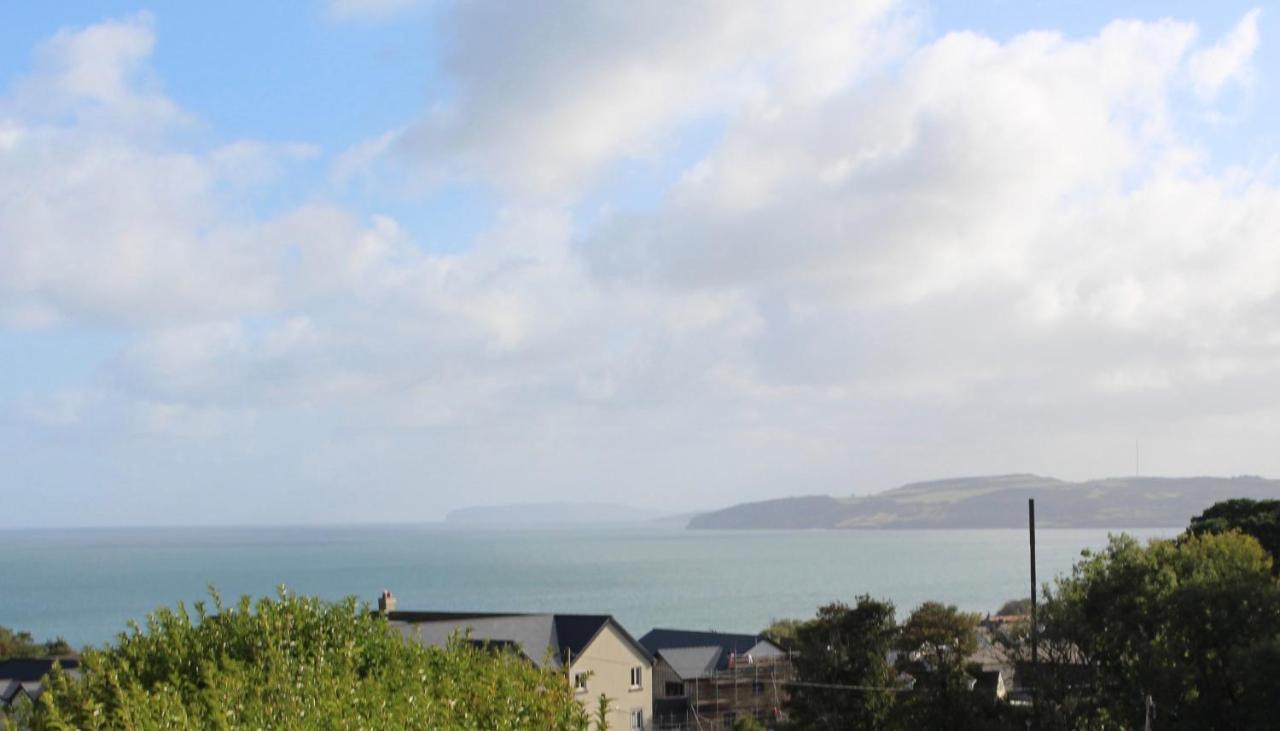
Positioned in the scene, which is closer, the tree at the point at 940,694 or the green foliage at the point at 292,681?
the green foliage at the point at 292,681

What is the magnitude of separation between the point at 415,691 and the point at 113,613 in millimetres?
195142

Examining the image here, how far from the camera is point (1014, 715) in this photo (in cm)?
4397

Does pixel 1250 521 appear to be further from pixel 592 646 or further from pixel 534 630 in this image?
pixel 534 630

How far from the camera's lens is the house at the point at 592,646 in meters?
59.4

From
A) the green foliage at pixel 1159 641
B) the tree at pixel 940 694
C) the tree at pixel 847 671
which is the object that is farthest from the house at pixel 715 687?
the green foliage at pixel 1159 641

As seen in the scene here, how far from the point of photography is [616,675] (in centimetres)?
6112

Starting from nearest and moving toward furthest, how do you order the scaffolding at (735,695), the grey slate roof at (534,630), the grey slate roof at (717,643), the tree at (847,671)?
the tree at (847,671)
the grey slate roof at (534,630)
the scaffolding at (735,695)
the grey slate roof at (717,643)

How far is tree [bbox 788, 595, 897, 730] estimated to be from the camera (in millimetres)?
45844

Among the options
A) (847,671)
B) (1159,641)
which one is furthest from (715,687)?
(1159,641)

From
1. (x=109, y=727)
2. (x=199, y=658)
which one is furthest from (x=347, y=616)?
(x=109, y=727)

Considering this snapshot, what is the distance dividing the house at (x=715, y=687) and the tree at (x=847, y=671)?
22.7m

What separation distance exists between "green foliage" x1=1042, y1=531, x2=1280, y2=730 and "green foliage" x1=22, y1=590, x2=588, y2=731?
2790 cm

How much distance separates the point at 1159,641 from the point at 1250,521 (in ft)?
138

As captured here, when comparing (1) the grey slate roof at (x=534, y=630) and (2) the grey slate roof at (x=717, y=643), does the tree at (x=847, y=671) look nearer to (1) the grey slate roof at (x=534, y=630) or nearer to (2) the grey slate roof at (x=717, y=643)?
(1) the grey slate roof at (x=534, y=630)
